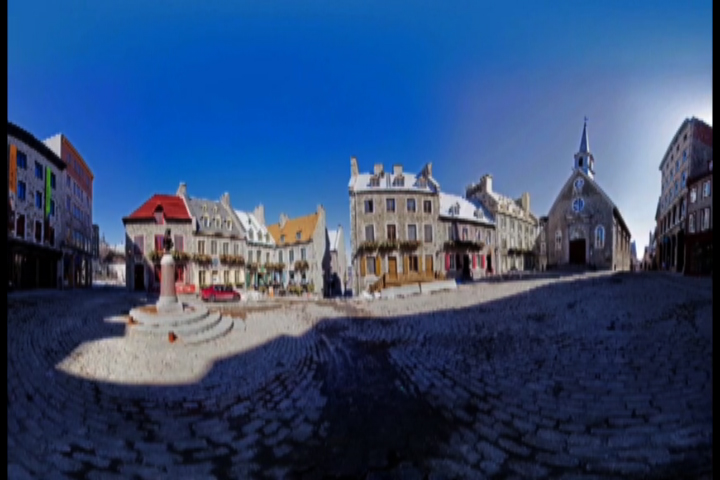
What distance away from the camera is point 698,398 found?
3.51m

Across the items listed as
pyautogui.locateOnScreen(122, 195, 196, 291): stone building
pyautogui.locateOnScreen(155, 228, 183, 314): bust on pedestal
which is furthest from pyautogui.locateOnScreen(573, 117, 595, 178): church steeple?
pyautogui.locateOnScreen(122, 195, 196, 291): stone building

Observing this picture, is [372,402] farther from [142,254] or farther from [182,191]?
[182,191]

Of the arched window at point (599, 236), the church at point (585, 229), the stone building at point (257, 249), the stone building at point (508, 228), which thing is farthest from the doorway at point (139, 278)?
the arched window at point (599, 236)

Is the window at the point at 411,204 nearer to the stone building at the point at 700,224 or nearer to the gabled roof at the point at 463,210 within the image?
the gabled roof at the point at 463,210

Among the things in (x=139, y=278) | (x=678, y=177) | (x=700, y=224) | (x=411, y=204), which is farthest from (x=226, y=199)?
(x=700, y=224)

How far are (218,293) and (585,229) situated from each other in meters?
30.3

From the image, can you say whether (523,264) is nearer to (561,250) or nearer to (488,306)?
(561,250)

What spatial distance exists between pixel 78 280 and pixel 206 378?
1688 cm

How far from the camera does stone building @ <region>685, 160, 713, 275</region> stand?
1405cm

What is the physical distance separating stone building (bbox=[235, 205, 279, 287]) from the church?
2751cm

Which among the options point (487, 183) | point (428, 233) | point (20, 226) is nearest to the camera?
point (20, 226)

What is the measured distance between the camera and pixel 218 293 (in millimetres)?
17812

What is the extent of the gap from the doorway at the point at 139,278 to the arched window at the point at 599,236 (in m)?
33.5

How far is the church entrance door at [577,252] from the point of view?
23.3m
